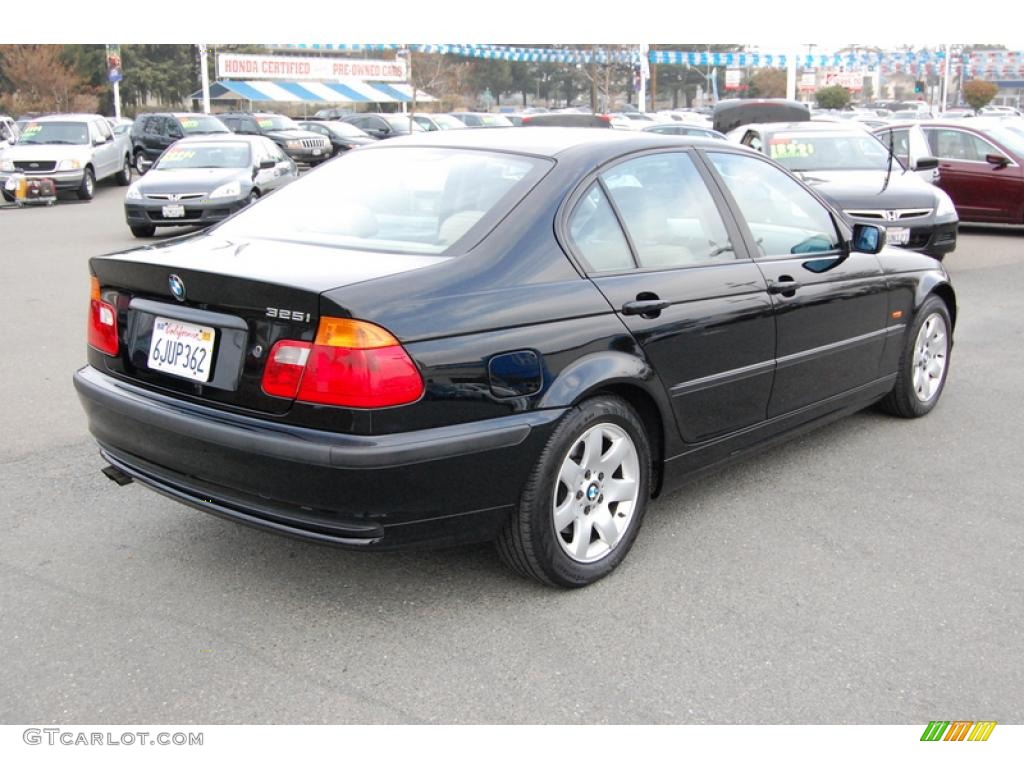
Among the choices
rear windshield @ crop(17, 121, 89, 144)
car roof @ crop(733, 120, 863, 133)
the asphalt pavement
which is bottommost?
the asphalt pavement

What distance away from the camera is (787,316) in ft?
14.8

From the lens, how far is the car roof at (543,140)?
4.05m

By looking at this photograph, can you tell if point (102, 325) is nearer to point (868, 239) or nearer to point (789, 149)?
point (868, 239)

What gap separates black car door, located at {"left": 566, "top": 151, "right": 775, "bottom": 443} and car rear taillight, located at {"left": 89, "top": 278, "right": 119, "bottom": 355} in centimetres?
168

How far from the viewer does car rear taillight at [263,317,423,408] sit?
10.1ft

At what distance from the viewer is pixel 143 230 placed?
47.3ft

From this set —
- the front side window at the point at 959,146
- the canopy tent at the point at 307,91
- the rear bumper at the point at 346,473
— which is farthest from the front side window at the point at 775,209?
the canopy tent at the point at 307,91

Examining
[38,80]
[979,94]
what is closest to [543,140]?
[38,80]

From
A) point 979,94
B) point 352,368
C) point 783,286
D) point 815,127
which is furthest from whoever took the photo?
point 979,94

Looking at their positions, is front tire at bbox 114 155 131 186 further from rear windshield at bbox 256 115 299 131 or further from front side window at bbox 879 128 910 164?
front side window at bbox 879 128 910 164

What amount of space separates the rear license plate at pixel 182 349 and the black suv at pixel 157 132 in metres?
23.8
